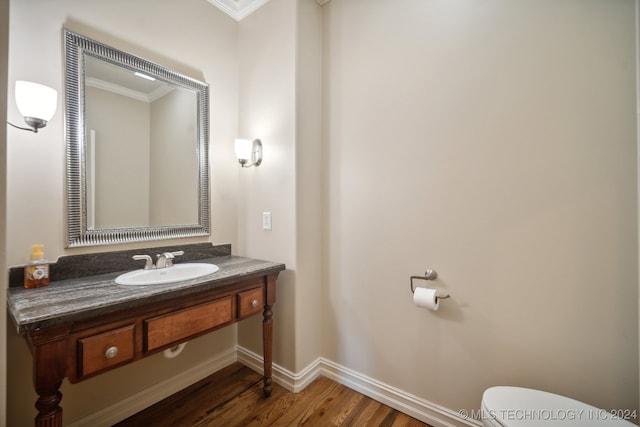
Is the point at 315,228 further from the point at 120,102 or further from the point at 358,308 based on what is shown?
the point at 120,102

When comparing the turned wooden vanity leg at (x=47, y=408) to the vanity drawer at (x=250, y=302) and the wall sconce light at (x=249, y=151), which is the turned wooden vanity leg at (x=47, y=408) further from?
the wall sconce light at (x=249, y=151)

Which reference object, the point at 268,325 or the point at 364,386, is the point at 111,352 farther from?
the point at 364,386

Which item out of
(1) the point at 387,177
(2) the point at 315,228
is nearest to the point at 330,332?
(2) the point at 315,228

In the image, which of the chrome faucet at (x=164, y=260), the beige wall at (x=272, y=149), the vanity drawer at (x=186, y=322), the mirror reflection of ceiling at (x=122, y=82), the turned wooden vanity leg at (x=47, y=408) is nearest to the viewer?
the turned wooden vanity leg at (x=47, y=408)

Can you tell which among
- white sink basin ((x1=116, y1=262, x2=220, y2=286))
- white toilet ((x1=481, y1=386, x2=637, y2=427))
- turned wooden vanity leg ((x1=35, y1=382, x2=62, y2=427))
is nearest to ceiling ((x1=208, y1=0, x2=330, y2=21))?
white sink basin ((x1=116, y1=262, x2=220, y2=286))

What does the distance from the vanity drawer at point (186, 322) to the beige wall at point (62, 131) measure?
2.01 ft

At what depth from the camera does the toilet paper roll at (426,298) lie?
1.35 metres

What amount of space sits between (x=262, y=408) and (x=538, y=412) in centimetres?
137

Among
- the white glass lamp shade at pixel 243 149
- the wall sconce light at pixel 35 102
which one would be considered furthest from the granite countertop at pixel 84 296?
the white glass lamp shade at pixel 243 149

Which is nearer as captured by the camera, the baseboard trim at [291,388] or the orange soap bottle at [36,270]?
the orange soap bottle at [36,270]

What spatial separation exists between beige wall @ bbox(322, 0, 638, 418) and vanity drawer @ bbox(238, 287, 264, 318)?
543 mm

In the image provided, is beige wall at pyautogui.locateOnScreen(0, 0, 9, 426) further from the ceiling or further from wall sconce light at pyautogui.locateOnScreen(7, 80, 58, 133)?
the ceiling

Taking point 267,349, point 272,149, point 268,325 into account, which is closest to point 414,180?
point 272,149

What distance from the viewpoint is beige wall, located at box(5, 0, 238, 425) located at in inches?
47.7
